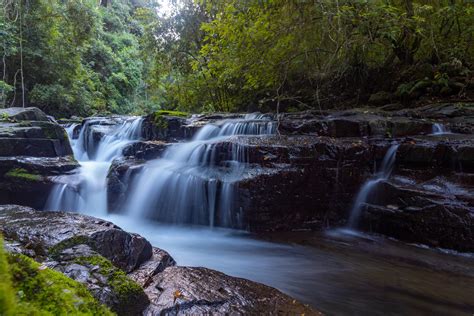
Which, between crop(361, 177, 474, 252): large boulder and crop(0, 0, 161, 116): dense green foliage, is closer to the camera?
crop(361, 177, 474, 252): large boulder

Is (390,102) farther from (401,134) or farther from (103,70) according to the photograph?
(103,70)

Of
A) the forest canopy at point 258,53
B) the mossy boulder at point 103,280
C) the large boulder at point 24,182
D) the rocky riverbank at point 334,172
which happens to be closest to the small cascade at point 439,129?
the rocky riverbank at point 334,172

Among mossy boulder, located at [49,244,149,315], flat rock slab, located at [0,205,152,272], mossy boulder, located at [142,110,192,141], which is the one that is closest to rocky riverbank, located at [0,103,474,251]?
mossy boulder, located at [142,110,192,141]

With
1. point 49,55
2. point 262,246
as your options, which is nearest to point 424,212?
point 262,246

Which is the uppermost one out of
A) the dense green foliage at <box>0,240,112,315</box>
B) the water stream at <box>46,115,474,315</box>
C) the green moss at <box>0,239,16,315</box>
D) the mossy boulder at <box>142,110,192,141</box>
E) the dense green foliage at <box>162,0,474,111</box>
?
the dense green foliage at <box>162,0,474,111</box>

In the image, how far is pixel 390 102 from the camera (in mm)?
10312

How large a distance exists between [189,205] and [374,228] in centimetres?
344

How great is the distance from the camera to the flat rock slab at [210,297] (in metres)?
2.58

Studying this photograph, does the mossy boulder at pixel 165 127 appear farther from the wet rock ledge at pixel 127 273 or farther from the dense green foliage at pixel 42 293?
the dense green foliage at pixel 42 293

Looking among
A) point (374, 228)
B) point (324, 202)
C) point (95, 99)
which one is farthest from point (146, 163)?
point (95, 99)

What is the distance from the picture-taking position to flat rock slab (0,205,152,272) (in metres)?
2.90

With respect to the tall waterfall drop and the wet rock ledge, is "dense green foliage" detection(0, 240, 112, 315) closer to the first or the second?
the wet rock ledge

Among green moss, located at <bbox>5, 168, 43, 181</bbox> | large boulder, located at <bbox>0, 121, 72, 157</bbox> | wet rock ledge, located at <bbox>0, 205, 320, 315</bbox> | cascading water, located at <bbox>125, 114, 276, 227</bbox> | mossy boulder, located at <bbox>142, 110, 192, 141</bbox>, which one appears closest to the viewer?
wet rock ledge, located at <bbox>0, 205, 320, 315</bbox>

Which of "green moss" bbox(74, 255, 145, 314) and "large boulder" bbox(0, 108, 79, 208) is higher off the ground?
"large boulder" bbox(0, 108, 79, 208)
